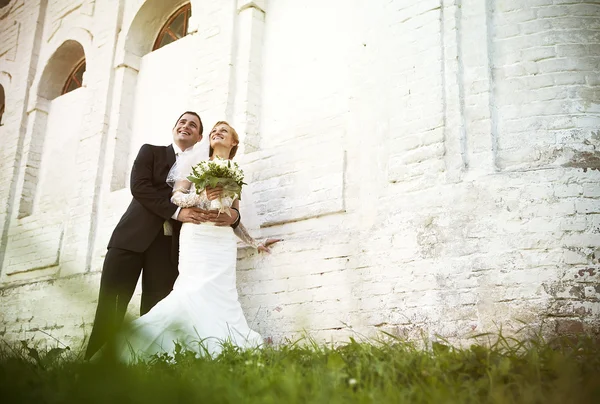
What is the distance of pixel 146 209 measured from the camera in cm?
507

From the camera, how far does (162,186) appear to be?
5242 millimetres

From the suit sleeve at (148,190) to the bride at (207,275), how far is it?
5.6 inches

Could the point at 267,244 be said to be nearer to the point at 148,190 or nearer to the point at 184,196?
the point at 184,196

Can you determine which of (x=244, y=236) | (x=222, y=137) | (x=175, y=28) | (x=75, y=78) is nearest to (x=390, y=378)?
(x=244, y=236)

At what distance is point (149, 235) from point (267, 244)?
3.63 ft

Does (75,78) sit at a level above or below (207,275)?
above

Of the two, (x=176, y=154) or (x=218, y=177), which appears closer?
(x=218, y=177)

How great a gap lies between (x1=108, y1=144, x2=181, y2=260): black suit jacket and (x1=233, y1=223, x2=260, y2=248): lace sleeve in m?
0.56

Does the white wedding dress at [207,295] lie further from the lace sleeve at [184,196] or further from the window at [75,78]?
the window at [75,78]

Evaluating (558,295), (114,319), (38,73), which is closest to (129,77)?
(38,73)

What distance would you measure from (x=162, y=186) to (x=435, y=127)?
8.34 ft

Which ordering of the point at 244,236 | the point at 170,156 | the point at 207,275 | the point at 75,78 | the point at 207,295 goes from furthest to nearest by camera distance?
the point at 75,78, the point at 170,156, the point at 244,236, the point at 207,275, the point at 207,295

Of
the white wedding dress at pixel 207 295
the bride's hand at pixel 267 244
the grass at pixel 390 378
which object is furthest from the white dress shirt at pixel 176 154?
the grass at pixel 390 378

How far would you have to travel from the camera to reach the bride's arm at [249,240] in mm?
5246
